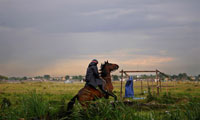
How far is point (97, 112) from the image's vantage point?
6355 mm

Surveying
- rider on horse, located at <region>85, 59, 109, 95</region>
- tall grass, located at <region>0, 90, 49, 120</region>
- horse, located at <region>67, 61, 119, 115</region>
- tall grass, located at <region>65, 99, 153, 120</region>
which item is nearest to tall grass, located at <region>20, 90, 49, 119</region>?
tall grass, located at <region>0, 90, 49, 120</region>

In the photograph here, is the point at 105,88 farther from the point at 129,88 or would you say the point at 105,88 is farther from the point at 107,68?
the point at 129,88

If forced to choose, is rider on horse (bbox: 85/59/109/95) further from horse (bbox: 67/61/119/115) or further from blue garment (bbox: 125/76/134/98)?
blue garment (bbox: 125/76/134/98)

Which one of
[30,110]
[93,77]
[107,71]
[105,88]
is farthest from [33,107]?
[107,71]

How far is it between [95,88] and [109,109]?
9.75 feet

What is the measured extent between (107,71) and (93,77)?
2.07 m

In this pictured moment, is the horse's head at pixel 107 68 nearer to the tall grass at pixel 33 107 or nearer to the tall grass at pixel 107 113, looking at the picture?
the tall grass at pixel 107 113

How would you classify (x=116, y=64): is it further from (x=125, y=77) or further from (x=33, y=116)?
(x=125, y=77)

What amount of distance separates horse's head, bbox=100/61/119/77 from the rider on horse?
1.48 metres

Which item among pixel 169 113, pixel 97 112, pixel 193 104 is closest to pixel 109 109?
pixel 97 112

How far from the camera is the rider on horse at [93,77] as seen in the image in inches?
353

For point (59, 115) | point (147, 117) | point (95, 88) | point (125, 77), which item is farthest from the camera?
point (125, 77)

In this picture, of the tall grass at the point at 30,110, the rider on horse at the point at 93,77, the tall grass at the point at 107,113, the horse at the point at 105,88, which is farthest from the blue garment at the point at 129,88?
the tall grass at the point at 30,110

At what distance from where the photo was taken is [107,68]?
1116cm
